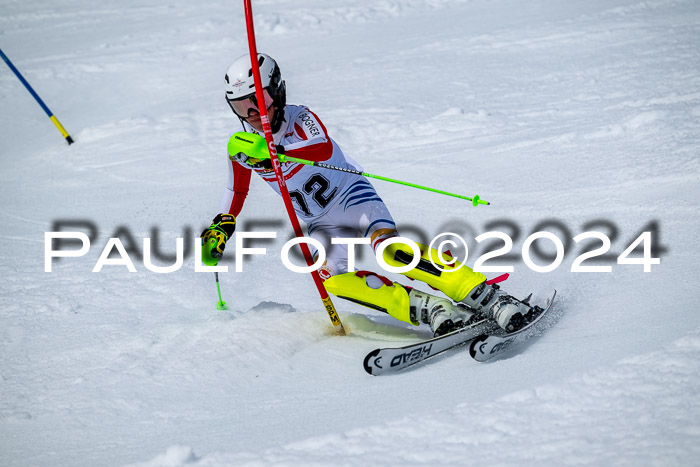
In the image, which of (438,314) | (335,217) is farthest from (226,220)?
(438,314)

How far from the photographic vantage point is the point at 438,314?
12.9ft

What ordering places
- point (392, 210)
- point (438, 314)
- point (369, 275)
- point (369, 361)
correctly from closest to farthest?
1. point (369, 361)
2. point (438, 314)
3. point (369, 275)
4. point (392, 210)

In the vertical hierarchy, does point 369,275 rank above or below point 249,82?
below

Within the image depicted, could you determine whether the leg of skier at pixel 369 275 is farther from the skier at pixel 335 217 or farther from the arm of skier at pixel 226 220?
the arm of skier at pixel 226 220

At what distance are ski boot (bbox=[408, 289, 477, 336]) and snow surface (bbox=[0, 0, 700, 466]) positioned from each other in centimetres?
31

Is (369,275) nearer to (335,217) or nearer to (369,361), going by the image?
(335,217)

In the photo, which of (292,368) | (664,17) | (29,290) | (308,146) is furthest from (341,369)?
(664,17)

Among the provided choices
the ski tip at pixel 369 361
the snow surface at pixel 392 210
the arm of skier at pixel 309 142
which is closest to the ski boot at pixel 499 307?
the snow surface at pixel 392 210

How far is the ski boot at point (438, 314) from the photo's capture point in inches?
154

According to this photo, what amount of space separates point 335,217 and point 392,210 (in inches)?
95.5

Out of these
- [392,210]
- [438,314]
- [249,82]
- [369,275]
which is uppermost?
[249,82]

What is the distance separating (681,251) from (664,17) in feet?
26.7

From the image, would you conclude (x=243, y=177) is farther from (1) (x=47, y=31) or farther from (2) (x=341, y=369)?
(1) (x=47, y=31)

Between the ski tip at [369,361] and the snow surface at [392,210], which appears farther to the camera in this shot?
the ski tip at [369,361]
